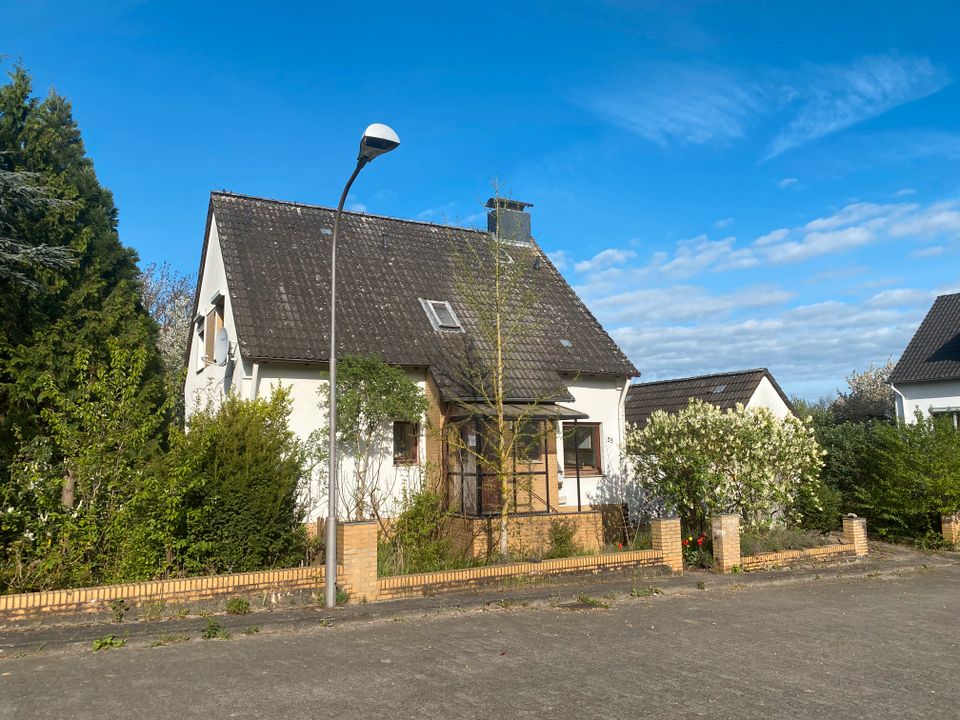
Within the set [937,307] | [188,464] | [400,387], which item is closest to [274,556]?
[188,464]

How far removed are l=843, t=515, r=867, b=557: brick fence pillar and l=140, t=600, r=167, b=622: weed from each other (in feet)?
42.6

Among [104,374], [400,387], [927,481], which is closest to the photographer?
[104,374]

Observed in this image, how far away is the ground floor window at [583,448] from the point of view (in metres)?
17.2

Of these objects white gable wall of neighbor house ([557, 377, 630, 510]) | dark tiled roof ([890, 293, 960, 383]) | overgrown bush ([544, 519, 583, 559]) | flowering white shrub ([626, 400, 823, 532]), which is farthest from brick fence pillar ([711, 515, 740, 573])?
dark tiled roof ([890, 293, 960, 383])

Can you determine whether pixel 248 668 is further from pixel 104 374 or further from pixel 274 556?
pixel 104 374

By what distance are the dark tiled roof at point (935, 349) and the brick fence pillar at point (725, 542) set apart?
15202 mm

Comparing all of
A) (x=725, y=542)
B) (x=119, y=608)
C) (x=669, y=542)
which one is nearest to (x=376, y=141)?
(x=119, y=608)

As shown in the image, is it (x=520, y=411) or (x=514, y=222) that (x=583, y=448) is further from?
(x=514, y=222)

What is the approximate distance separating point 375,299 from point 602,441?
20.4 ft

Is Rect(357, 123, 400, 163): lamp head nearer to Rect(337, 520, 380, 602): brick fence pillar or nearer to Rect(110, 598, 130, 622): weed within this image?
Rect(337, 520, 380, 602): brick fence pillar

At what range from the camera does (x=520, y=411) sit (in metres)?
14.1

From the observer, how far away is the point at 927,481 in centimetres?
1642

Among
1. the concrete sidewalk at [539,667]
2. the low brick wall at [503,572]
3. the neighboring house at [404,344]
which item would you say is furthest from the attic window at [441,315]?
the concrete sidewalk at [539,667]

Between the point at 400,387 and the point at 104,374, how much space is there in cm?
541
